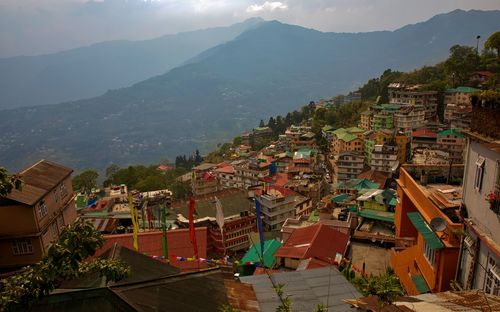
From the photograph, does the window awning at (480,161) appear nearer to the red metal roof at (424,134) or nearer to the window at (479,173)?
the window at (479,173)

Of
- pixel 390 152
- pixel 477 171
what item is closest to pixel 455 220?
pixel 477 171

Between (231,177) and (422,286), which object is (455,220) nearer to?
(422,286)

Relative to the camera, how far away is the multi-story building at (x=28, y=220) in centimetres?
1149

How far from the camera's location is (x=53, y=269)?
3.62 meters

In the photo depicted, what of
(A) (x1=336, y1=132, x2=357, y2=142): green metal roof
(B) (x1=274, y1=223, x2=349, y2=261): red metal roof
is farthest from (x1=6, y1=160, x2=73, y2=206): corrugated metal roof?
(A) (x1=336, y1=132, x2=357, y2=142): green metal roof

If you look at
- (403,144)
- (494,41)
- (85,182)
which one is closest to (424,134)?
(403,144)

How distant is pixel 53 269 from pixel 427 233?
8718mm

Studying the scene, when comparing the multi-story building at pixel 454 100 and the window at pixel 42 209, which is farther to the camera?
the multi-story building at pixel 454 100

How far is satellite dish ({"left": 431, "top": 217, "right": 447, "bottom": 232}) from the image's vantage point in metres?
8.86

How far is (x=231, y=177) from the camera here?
6212 centimetres

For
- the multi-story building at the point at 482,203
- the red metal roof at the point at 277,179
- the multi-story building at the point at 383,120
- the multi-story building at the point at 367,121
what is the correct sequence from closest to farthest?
the multi-story building at the point at 482,203 < the red metal roof at the point at 277,179 < the multi-story building at the point at 383,120 < the multi-story building at the point at 367,121

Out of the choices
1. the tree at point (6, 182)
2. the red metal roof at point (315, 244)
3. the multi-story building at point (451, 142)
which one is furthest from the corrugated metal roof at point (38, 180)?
A: the multi-story building at point (451, 142)

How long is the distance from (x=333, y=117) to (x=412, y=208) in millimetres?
69732

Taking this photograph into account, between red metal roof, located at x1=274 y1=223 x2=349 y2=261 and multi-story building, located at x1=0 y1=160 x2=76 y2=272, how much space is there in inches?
364
